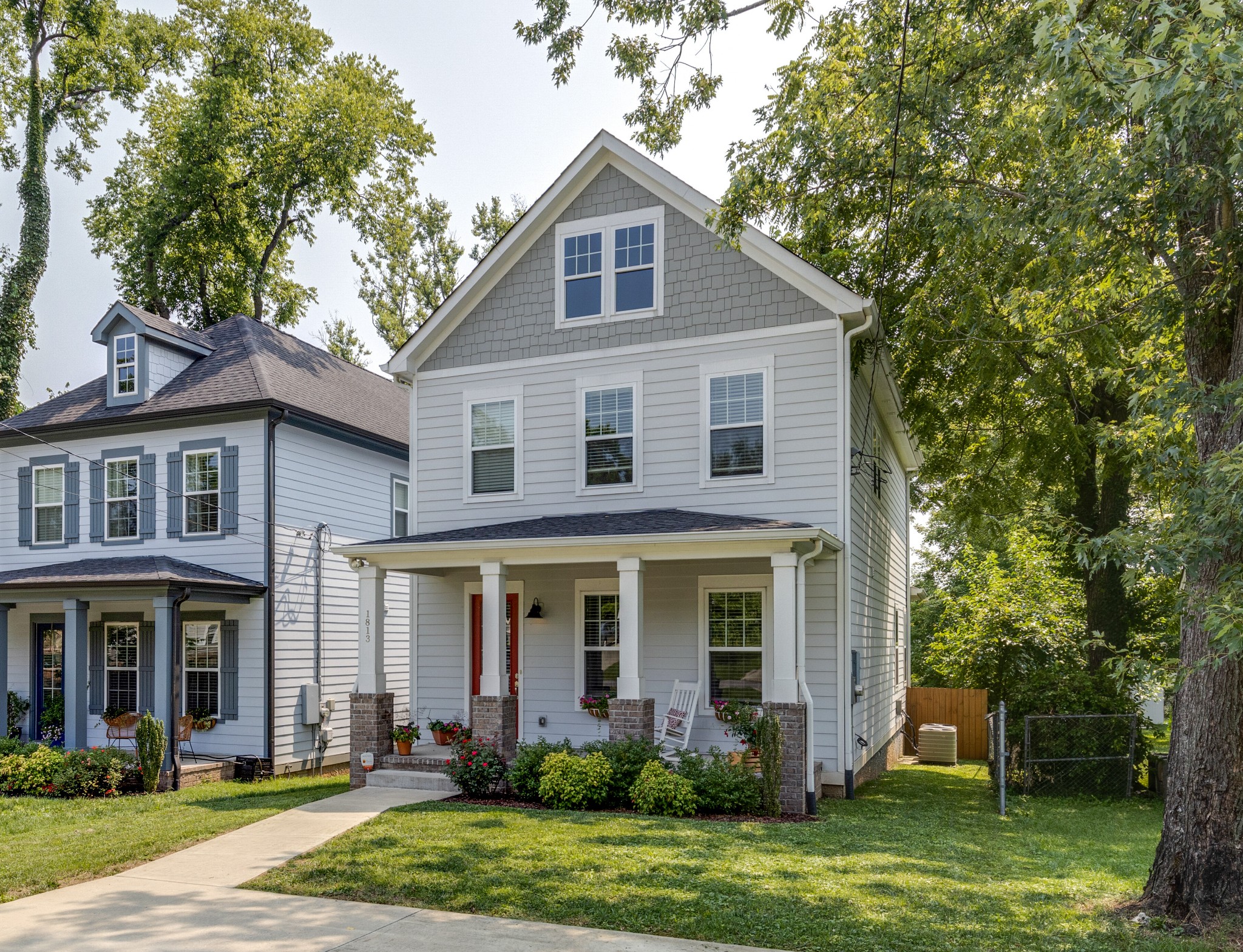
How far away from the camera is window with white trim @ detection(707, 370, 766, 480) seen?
1144 centimetres

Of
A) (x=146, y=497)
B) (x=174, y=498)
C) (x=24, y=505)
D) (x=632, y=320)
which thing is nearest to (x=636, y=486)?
(x=632, y=320)

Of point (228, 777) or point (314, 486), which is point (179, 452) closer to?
point (314, 486)

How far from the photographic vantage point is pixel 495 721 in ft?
34.7

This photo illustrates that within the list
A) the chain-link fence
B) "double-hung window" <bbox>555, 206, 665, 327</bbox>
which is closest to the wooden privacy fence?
the chain-link fence

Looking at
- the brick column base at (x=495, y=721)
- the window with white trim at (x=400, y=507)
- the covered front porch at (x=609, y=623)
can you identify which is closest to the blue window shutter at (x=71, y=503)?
the window with white trim at (x=400, y=507)

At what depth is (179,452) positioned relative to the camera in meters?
14.6

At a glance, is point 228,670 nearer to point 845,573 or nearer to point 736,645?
point 736,645

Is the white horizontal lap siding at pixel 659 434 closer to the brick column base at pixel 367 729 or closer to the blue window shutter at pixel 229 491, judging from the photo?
the brick column base at pixel 367 729

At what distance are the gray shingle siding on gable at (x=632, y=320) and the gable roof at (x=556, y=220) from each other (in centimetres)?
10

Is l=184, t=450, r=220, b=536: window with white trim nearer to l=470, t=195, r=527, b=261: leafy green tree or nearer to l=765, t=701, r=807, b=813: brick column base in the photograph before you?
l=765, t=701, r=807, b=813: brick column base

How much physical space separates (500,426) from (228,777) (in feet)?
21.6

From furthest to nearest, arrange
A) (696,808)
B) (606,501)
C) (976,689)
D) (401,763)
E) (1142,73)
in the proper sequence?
(976,689), (606,501), (401,763), (696,808), (1142,73)

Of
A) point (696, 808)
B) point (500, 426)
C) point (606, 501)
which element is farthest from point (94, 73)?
point (696, 808)

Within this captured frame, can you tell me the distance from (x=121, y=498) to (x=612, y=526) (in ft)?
30.2
